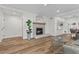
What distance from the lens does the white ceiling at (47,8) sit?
1771 millimetres

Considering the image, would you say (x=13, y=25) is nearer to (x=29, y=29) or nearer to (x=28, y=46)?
(x=29, y=29)

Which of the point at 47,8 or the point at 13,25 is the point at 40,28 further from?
the point at 13,25

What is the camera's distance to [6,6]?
68.3 inches

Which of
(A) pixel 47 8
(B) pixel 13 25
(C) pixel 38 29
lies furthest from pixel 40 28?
(B) pixel 13 25

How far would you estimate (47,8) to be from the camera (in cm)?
184

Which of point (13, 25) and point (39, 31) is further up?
point (13, 25)

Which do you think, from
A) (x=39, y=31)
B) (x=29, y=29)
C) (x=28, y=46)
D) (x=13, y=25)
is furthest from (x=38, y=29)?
(x=13, y=25)

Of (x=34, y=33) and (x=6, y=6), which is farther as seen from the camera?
(x=34, y=33)

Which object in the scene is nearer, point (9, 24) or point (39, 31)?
point (9, 24)

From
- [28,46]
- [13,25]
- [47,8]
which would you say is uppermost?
[47,8]

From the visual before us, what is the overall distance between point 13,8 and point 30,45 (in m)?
0.75

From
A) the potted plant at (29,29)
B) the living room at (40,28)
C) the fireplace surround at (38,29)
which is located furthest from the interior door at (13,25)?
the fireplace surround at (38,29)
